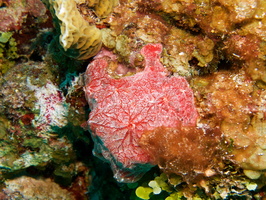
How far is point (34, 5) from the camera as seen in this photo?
187 inches

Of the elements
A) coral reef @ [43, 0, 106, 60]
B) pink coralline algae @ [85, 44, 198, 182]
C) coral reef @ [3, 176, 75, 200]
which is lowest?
coral reef @ [3, 176, 75, 200]

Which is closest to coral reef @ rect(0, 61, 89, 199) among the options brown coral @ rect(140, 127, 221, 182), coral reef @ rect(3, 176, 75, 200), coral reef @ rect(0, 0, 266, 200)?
coral reef @ rect(3, 176, 75, 200)

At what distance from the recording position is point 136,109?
2900 mm

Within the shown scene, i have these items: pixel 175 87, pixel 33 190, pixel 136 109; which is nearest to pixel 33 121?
pixel 33 190

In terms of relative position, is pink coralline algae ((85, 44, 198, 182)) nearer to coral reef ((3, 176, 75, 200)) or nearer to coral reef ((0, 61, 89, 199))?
coral reef ((0, 61, 89, 199))

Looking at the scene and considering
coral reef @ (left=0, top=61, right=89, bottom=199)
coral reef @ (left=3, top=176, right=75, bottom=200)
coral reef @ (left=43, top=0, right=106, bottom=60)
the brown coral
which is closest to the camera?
coral reef @ (left=43, top=0, right=106, bottom=60)

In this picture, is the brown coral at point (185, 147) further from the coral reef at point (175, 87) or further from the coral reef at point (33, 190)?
the coral reef at point (33, 190)

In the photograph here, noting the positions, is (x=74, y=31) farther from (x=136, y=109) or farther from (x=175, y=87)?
(x=175, y=87)

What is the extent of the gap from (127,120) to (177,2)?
192cm

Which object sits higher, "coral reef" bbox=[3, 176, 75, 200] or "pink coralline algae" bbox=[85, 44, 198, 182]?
"pink coralline algae" bbox=[85, 44, 198, 182]

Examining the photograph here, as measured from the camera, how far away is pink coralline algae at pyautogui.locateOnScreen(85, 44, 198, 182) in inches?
113

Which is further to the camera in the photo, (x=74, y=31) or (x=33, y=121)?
(x=33, y=121)

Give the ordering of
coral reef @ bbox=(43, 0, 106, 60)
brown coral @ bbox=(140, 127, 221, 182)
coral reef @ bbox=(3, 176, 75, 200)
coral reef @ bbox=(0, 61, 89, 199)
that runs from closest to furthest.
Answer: coral reef @ bbox=(43, 0, 106, 60) → brown coral @ bbox=(140, 127, 221, 182) → coral reef @ bbox=(0, 61, 89, 199) → coral reef @ bbox=(3, 176, 75, 200)

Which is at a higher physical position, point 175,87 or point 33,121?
point 175,87
